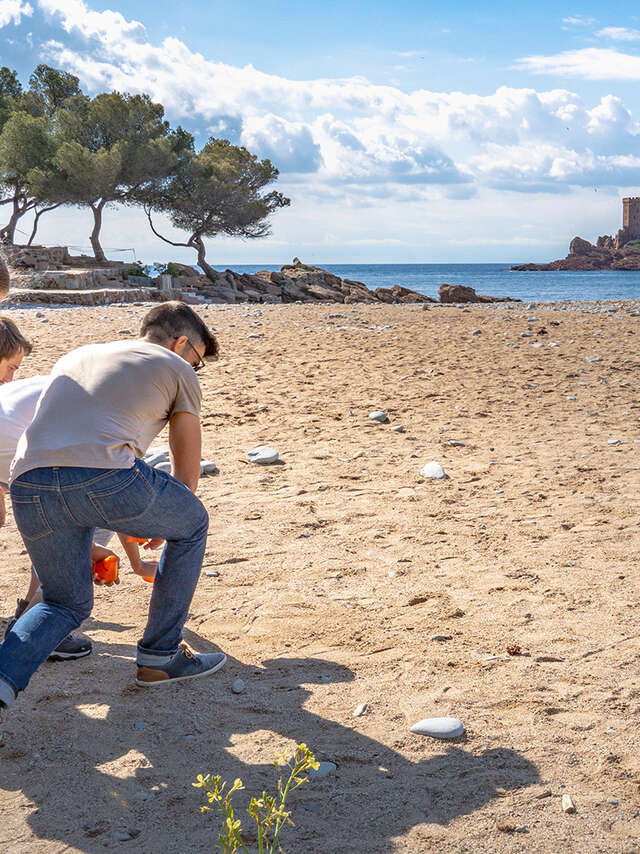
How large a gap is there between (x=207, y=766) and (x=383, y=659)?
2.95 ft

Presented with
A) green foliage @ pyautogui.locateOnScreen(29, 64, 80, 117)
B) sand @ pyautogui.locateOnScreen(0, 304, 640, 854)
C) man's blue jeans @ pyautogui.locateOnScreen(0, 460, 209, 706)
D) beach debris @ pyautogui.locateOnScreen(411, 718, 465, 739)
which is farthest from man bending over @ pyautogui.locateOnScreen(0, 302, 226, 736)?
green foliage @ pyautogui.locateOnScreen(29, 64, 80, 117)

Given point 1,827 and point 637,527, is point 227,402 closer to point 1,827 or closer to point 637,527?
point 637,527

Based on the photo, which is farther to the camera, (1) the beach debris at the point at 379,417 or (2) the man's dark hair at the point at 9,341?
(1) the beach debris at the point at 379,417

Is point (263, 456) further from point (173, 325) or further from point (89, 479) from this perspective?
point (89, 479)

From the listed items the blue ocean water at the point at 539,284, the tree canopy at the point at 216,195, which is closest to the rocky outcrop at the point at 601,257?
the blue ocean water at the point at 539,284

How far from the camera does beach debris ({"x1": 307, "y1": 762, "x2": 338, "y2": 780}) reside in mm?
2435

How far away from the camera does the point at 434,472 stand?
18.1ft

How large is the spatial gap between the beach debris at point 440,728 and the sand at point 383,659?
4cm

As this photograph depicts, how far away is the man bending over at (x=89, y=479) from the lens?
8.30ft

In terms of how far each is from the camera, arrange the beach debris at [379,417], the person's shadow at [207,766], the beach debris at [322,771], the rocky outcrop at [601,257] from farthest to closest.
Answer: the rocky outcrop at [601,257]
the beach debris at [379,417]
the beach debris at [322,771]
the person's shadow at [207,766]

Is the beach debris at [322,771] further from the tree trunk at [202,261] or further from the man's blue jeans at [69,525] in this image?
the tree trunk at [202,261]

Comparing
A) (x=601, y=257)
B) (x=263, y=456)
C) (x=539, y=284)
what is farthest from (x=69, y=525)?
(x=601, y=257)

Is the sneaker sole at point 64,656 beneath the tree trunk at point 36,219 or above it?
beneath

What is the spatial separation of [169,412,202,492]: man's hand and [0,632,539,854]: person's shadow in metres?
0.77
